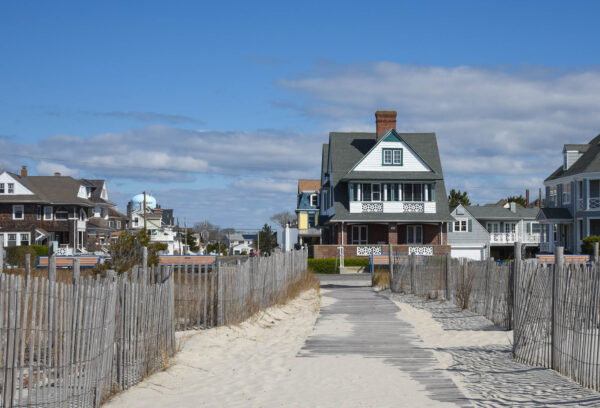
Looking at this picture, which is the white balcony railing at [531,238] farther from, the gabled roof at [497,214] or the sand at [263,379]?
the sand at [263,379]

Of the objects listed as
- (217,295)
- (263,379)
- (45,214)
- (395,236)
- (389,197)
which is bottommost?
(263,379)

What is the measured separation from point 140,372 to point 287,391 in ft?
6.94

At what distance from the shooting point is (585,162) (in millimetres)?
52188

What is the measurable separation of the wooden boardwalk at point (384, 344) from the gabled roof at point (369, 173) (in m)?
27.5

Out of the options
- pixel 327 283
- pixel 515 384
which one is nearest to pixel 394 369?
pixel 515 384

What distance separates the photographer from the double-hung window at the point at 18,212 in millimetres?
64062

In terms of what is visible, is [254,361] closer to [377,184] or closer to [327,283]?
[327,283]

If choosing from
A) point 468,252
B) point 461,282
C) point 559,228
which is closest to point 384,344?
point 461,282

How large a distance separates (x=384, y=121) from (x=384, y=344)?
39.8 meters

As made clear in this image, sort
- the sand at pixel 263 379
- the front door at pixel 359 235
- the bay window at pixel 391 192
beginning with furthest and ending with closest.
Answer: the front door at pixel 359 235 → the bay window at pixel 391 192 → the sand at pixel 263 379

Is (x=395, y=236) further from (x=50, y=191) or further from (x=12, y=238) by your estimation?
(x=12, y=238)

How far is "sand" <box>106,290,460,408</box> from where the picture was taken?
9297mm

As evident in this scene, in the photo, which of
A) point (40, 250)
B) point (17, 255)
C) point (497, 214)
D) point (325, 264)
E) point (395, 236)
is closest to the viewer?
point (325, 264)

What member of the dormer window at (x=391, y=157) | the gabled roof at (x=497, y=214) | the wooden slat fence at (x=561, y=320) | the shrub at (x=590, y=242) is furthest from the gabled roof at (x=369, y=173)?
the wooden slat fence at (x=561, y=320)
